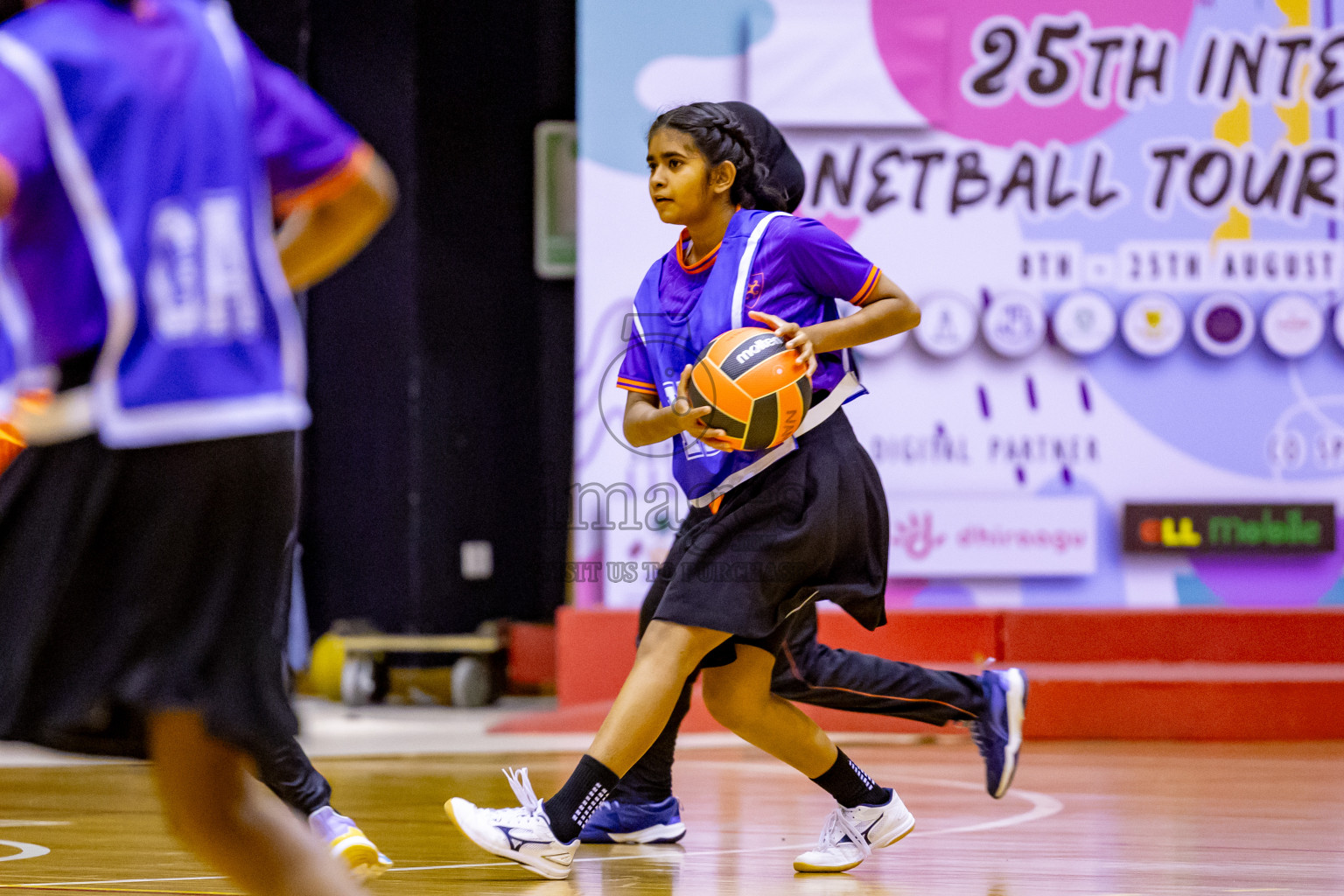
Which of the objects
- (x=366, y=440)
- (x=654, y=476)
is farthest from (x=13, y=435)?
(x=366, y=440)

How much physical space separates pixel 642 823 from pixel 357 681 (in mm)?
3875

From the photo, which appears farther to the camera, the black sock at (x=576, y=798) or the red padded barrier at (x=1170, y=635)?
the red padded barrier at (x=1170, y=635)

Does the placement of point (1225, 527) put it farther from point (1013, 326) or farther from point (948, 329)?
point (948, 329)

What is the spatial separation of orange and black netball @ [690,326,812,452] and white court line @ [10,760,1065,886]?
0.97 metres

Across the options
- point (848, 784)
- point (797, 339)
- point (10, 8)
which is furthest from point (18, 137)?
point (848, 784)

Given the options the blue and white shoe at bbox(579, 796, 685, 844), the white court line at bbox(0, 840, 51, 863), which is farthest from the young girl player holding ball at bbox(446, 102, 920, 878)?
the white court line at bbox(0, 840, 51, 863)

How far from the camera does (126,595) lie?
142 centimetres

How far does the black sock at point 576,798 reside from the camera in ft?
8.63

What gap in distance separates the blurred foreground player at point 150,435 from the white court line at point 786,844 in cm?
134

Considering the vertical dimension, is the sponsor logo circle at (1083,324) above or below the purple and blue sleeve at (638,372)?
above

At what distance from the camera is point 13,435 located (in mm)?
1569

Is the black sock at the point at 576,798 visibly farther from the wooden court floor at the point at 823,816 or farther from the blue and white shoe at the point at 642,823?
the blue and white shoe at the point at 642,823

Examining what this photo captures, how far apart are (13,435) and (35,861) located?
1.71 metres

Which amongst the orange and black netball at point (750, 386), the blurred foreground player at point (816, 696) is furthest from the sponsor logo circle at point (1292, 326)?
the orange and black netball at point (750, 386)
